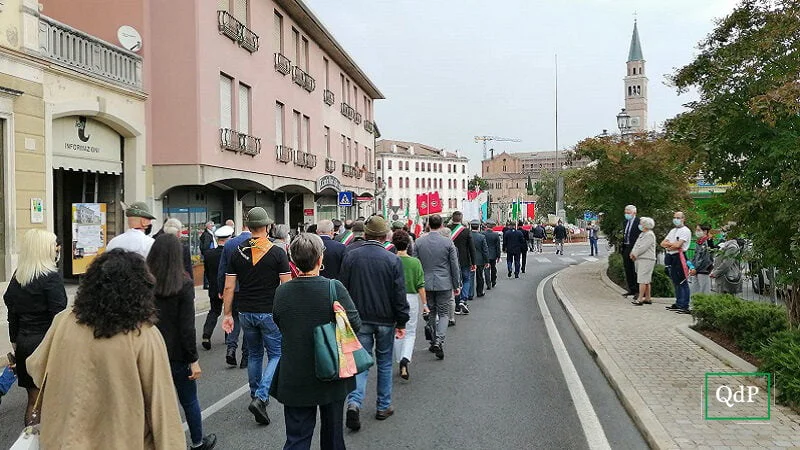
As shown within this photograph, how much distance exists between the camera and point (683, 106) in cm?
833

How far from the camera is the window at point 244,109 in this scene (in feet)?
71.7

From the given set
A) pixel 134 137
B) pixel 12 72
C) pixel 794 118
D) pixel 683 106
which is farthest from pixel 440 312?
pixel 134 137

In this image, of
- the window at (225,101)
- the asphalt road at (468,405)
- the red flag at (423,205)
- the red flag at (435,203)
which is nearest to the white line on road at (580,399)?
the asphalt road at (468,405)

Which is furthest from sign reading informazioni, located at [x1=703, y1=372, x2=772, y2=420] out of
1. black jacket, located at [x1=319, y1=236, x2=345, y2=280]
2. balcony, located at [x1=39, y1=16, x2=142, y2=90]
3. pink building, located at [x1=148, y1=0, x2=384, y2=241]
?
pink building, located at [x1=148, y1=0, x2=384, y2=241]

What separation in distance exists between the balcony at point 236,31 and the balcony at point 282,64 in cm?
225

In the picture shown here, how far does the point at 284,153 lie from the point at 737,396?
21.3 meters

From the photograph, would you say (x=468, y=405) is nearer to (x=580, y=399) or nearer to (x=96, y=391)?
(x=580, y=399)

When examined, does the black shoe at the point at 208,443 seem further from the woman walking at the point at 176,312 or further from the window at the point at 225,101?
the window at the point at 225,101

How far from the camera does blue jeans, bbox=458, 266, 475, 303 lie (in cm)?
1373

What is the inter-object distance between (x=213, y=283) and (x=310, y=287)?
18.3ft

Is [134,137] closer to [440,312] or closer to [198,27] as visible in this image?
[198,27]

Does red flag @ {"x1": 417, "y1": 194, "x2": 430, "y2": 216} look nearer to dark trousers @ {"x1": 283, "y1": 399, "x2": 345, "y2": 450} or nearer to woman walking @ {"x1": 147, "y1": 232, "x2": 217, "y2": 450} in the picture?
woman walking @ {"x1": 147, "y1": 232, "x2": 217, "y2": 450}

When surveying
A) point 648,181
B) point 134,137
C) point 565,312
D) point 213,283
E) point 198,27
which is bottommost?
point 565,312

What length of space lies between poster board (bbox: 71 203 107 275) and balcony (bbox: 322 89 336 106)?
17.1 metres
